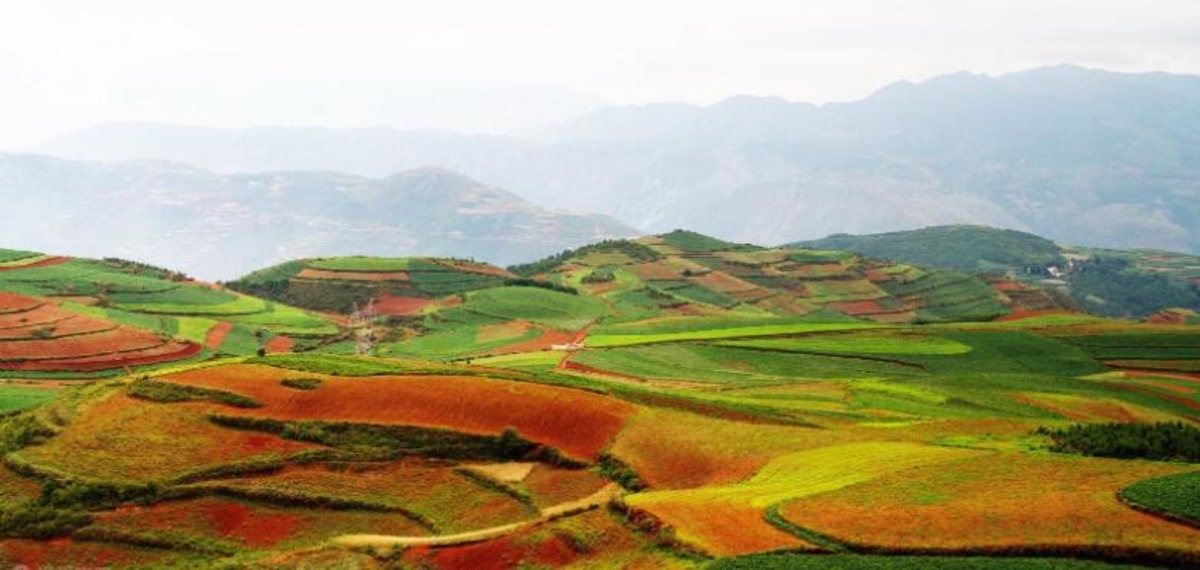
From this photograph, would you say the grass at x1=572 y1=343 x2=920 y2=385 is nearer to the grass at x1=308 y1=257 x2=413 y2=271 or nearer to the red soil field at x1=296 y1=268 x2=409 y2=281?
the red soil field at x1=296 y1=268 x2=409 y2=281

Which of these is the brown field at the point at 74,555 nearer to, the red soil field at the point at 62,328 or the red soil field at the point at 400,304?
the red soil field at the point at 62,328

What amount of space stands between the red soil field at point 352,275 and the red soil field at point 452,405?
306ft

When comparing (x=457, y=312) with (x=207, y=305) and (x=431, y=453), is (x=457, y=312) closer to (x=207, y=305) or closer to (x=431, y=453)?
(x=207, y=305)

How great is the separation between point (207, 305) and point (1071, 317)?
350 ft

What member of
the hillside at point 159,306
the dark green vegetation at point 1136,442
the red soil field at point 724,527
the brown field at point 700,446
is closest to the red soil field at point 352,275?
the hillside at point 159,306

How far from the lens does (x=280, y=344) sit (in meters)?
102

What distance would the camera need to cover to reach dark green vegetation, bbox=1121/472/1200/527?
3084 cm

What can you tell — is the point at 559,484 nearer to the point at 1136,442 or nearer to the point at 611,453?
the point at 611,453

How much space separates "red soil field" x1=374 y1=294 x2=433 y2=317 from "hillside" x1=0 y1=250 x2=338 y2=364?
12395mm

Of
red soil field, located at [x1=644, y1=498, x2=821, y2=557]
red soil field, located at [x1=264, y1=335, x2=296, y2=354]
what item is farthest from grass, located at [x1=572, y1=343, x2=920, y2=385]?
red soil field, located at [x1=644, y1=498, x2=821, y2=557]

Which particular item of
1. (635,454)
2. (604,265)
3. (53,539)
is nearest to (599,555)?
(635,454)

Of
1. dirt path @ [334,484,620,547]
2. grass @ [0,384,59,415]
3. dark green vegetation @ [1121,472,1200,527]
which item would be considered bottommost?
dirt path @ [334,484,620,547]

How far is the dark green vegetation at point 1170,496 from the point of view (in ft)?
101

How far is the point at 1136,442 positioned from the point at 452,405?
34787mm
